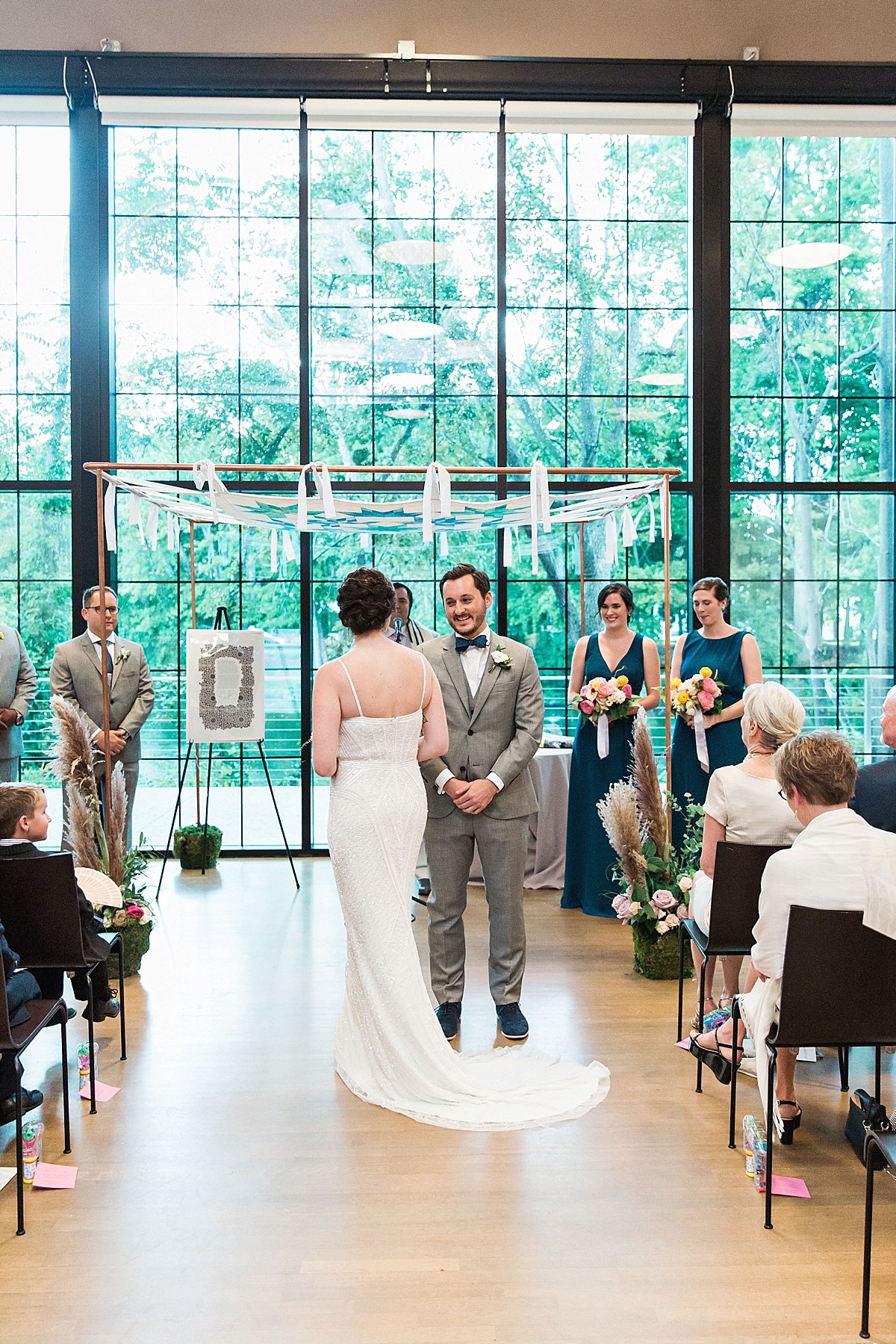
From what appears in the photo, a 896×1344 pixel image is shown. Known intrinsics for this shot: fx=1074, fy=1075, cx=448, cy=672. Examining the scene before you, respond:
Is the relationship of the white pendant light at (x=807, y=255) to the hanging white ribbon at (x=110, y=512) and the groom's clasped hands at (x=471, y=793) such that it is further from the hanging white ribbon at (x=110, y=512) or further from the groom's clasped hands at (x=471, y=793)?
the groom's clasped hands at (x=471, y=793)

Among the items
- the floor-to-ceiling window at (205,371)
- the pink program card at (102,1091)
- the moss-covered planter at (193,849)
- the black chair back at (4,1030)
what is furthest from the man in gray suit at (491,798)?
the floor-to-ceiling window at (205,371)

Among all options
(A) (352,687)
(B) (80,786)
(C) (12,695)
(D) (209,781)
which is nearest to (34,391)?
(C) (12,695)

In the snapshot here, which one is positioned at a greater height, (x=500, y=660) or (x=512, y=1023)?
(x=500, y=660)

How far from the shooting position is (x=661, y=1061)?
3883mm

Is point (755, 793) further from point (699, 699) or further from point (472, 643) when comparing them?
point (699, 699)

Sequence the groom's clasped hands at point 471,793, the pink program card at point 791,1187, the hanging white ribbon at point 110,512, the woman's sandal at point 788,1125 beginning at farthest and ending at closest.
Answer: the hanging white ribbon at point 110,512, the groom's clasped hands at point 471,793, the woman's sandal at point 788,1125, the pink program card at point 791,1187

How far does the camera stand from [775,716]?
11.4ft

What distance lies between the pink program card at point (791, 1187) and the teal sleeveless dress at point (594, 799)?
2.87 meters

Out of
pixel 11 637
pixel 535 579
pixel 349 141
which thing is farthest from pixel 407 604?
pixel 349 141

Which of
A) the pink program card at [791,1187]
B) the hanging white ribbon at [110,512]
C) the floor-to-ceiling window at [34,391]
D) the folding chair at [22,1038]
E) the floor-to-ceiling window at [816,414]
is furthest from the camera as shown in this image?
the floor-to-ceiling window at [816,414]

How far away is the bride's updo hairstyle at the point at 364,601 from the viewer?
3.53 meters

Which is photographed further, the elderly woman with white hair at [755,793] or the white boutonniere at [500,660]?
the white boutonniere at [500,660]

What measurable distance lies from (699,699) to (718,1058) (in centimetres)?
249

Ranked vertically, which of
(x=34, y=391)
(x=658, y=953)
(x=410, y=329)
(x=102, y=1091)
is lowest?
(x=102, y=1091)
